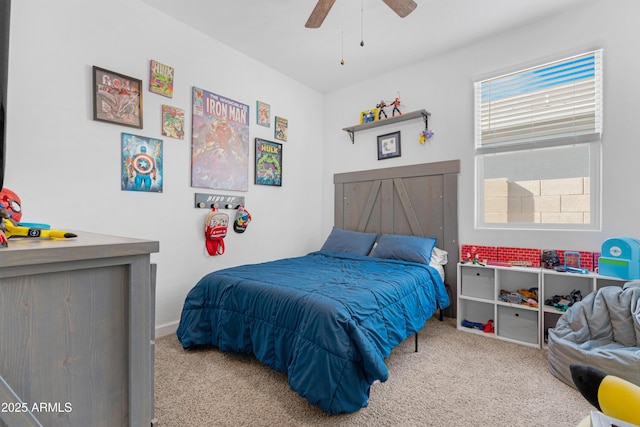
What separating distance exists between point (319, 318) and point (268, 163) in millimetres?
2310

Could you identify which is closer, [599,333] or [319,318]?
[319,318]

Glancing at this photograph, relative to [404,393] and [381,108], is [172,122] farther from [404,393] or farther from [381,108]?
[404,393]

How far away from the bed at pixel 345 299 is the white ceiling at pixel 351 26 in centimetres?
129

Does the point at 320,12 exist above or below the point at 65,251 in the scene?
above

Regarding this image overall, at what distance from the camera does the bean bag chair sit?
1.73m

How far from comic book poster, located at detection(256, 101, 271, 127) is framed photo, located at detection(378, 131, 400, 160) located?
1405 mm

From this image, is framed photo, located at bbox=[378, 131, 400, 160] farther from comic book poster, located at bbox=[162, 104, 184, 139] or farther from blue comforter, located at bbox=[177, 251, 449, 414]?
comic book poster, located at bbox=[162, 104, 184, 139]

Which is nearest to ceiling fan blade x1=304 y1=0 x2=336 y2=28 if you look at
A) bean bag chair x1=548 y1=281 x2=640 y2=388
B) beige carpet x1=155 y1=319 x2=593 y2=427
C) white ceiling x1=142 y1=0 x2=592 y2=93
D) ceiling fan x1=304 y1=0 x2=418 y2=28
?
ceiling fan x1=304 y1=0 x2=418 y2=28

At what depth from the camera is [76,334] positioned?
637 mm

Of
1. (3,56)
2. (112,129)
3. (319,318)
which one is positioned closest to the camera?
(3,56)

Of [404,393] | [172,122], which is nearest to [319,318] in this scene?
[404,393]

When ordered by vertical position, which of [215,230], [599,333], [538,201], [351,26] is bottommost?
[599,333]

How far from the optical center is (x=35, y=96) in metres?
1.96

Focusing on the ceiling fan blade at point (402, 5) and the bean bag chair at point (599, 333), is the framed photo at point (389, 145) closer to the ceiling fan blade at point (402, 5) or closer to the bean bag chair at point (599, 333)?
the ceiling fan blade at point (402, 5)
